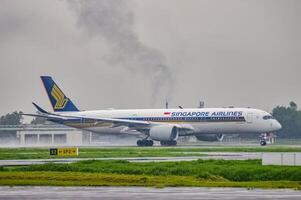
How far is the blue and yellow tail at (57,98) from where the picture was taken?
125 meters

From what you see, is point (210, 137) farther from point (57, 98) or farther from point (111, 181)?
point (111, 181)

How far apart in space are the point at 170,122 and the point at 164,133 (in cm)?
278

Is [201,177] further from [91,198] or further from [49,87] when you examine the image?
[49,87]

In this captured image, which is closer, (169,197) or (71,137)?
(169,197)

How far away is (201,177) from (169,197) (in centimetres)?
1179

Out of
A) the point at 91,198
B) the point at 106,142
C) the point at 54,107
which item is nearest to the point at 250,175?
the point at 91,198

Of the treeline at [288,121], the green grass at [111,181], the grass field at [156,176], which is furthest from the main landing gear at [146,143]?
the green grass at [111,181]

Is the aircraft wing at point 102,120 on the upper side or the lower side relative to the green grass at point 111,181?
upper

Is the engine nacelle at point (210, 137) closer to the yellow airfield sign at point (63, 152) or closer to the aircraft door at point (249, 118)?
the aircraft door at point (249, 118)

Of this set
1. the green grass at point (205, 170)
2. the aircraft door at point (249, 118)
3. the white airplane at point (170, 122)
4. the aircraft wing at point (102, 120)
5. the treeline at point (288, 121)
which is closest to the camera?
the green grass at point (205, 170)

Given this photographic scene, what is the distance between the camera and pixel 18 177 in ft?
151

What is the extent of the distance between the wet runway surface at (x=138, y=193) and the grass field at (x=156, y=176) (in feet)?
8.54

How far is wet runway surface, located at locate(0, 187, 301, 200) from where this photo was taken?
34.9 meters

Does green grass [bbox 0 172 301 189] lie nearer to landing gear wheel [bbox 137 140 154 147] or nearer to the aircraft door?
the aircraft door
